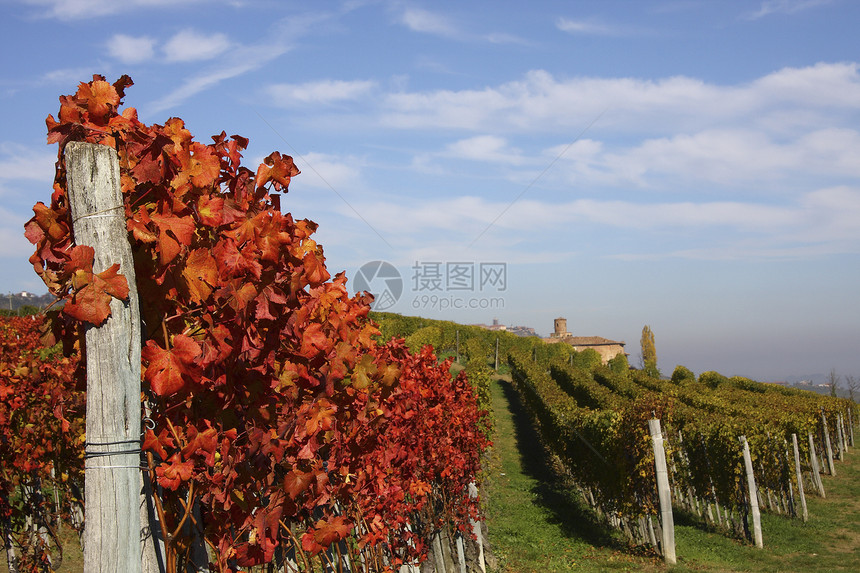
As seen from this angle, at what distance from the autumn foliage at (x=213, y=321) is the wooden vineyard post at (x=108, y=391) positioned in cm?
6

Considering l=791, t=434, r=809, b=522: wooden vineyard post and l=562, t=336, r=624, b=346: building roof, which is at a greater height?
l=562, t=336, r=624, b=346: building roof

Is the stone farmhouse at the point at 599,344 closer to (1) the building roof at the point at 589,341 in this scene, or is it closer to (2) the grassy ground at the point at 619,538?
(1) the building roof at the point at 589,341

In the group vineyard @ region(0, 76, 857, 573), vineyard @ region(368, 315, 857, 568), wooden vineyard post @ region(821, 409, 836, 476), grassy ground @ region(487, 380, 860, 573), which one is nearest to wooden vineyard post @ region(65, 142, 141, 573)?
vineyard @ region(0, 76, 857, 573)

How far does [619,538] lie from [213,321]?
1359cm

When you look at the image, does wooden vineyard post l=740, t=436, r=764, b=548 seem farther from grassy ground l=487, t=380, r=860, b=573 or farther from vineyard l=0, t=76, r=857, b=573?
vineyard l=0, t=76, r=857, b=573

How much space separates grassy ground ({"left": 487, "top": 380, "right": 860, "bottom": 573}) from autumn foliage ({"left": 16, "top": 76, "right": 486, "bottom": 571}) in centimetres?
915

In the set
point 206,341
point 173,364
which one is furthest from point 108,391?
point 206,341

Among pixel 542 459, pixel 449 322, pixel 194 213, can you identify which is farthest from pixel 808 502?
pixel 449 322

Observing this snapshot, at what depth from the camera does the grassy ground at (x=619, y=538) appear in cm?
1090

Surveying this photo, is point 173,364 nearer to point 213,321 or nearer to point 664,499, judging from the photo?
point 213,321

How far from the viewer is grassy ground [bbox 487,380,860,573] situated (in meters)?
10.9

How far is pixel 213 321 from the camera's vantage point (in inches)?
73.9

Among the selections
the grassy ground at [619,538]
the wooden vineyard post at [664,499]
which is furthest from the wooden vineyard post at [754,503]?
the wooden vineyard post at [664,499]

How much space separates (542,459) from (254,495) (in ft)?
69.8
